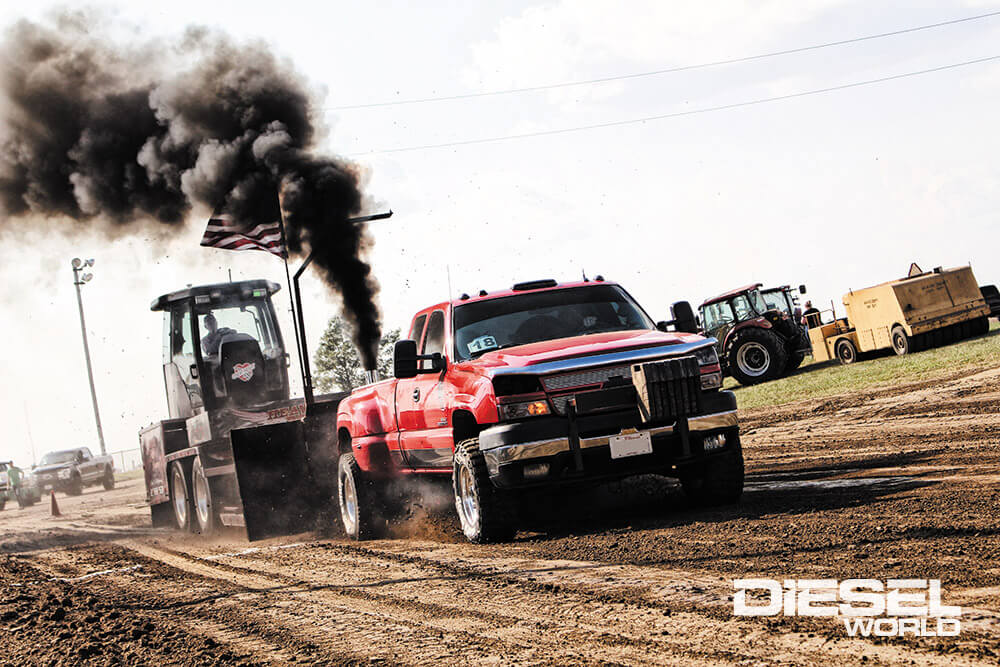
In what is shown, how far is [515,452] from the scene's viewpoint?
811 cm

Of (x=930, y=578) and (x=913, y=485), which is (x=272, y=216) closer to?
(x=913, y=485)

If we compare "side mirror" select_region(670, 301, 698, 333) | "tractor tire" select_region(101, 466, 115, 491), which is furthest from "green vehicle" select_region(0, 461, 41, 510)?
"side mirror" select_region(670, 301, 698, 333)

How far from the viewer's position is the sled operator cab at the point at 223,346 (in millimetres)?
14906

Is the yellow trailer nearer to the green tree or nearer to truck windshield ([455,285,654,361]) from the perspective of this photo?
truck windshield ([455,285,654,361])

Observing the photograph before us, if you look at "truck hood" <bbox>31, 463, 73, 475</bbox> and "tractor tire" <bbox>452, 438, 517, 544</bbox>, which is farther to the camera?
"truck hood" <bbox>31, 463, 73, 475</bbox>

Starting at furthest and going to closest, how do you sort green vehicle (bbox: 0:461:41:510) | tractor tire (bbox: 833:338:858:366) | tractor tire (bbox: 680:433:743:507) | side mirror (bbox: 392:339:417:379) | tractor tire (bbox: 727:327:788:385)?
green vehicle (bbox: 0:461:41:510) → tractor tire (bbox: 833:338:858:366) → tractor tire (bbox: 727:327:788:385) → side mirror (bbox: 392:339:417:379) → tractor tire (bbox: 680:433:743:507)

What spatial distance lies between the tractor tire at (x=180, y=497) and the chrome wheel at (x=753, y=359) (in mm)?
14305

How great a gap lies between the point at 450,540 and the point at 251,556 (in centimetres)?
245

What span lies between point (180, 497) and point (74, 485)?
78.2ft

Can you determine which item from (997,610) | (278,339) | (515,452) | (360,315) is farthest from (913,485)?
(278,339)

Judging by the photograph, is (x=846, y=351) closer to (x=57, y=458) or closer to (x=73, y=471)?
(x=73, y=471)

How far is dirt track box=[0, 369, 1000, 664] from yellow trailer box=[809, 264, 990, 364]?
12886 millimetres

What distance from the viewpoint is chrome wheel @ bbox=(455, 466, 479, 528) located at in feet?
28.5

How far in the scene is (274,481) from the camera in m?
12.6
